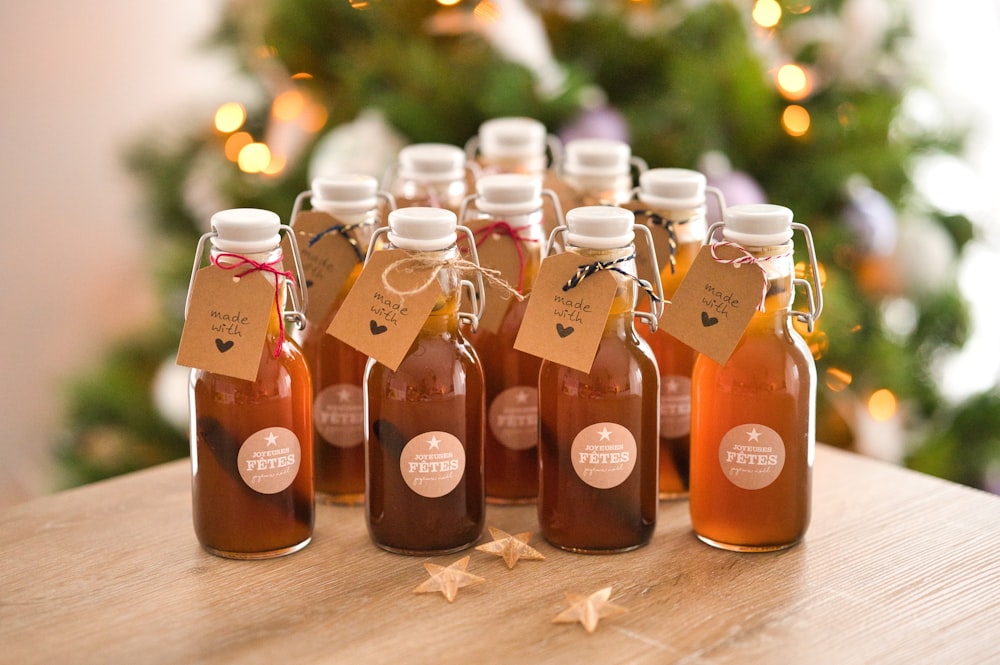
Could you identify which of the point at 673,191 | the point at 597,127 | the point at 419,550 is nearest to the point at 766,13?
the point at 597,127

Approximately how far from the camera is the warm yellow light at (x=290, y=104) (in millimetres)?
1984

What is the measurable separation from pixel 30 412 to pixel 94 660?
2.17 m

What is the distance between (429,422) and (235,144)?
3.52ft

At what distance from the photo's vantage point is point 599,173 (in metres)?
1.38

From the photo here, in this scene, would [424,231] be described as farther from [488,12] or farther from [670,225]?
Answer: [488,12]

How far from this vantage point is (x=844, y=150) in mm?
1816

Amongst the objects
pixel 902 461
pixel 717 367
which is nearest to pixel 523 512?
pixel 717 367

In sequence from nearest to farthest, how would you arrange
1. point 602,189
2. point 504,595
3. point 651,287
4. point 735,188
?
point 504,595
point 651,287
point 602,189
point 735,188

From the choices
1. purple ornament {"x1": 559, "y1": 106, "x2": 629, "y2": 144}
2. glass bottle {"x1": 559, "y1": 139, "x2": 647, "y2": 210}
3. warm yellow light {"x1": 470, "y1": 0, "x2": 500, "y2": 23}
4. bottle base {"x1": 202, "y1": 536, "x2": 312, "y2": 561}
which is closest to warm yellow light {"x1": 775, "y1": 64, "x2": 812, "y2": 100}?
purple ornament {"x1": 559, "y1": 106, "x2": 629, "y2": 144}

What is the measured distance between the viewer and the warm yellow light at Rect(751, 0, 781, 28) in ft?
6.06

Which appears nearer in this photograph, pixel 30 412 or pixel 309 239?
pixel 309 239

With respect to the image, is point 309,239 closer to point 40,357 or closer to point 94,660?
point 94,660

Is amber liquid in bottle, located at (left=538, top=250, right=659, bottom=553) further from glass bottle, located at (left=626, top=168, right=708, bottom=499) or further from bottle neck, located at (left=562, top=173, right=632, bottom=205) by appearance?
bottle neck, located at (left=562, top=173, right=632, bottom=205)

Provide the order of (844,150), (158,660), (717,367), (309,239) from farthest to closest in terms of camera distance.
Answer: (844,150)
(309,239)
(717,367)
(158,660)
